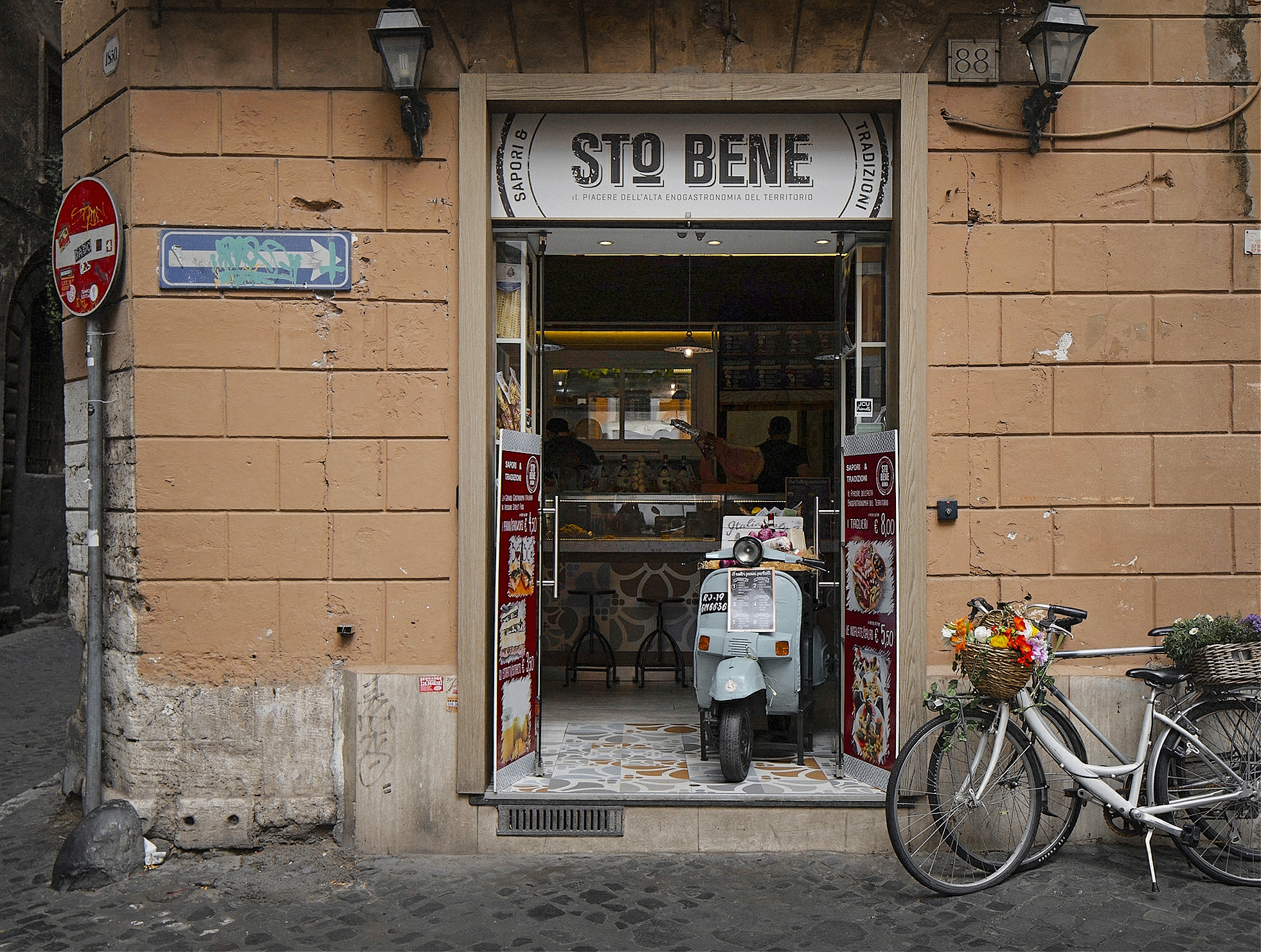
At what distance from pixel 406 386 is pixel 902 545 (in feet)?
9.04

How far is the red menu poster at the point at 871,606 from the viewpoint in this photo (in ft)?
17.1

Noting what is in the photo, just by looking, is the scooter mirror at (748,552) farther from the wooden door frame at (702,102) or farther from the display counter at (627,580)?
the display counter at (627,580)

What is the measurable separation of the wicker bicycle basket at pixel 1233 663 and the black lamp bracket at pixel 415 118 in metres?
4.65

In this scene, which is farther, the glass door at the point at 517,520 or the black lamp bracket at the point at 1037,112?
the glass door at the point at 517,520

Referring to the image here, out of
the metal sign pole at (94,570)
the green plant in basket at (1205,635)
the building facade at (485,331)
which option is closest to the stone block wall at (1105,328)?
the building facade at (485,331)

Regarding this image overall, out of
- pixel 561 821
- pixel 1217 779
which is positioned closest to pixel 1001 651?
pixel 1217 779

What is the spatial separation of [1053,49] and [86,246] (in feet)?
16.9

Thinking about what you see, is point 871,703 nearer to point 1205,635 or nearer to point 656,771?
point 656,771

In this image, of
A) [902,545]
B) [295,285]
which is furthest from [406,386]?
[902,545]

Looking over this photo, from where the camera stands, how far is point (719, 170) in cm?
541

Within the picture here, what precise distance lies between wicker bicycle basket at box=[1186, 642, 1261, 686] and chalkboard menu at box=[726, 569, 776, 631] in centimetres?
222

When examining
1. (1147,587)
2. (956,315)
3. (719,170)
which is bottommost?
(1147,587)

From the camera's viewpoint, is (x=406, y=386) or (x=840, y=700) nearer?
(x=406, y=386)

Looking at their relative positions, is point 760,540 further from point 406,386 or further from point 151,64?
point 151,64
